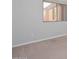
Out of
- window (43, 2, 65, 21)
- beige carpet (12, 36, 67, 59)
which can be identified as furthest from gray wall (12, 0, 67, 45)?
beige carpet (12, 36, 67, 59)

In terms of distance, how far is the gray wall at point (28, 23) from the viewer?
5020 mm

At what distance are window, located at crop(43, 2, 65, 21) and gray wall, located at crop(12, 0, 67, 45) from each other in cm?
53

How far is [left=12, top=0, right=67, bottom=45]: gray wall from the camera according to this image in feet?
16.5

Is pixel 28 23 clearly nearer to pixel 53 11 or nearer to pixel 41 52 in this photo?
pixel 41 52

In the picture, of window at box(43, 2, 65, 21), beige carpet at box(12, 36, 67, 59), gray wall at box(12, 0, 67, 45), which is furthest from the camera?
window at box(43, 2, 65, 21)

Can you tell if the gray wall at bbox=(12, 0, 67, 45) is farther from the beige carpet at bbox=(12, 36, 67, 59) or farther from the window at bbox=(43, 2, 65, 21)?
the beige carpet at bbox=(12, 36, 67, 59)

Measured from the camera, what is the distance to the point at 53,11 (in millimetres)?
7512

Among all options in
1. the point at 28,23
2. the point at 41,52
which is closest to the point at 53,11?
the point at 28,23

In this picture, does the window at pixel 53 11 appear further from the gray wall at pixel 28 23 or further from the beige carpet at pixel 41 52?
the beige carpet at pixel 41 52

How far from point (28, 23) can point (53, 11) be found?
2394mm

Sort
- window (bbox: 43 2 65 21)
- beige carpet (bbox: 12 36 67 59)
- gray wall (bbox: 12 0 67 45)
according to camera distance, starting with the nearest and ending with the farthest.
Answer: beige carpet (bbox: 12 36 67 59)
gray wall (bbox: 12 0 67 45)
window (bbox: 43 2 65 21)
